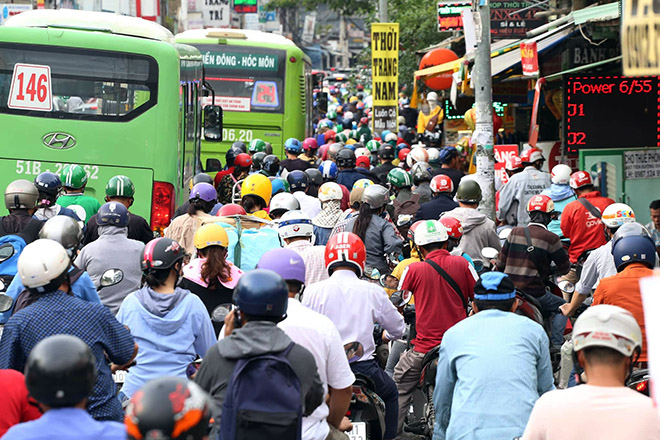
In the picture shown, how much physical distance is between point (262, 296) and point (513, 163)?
12077 millimetres

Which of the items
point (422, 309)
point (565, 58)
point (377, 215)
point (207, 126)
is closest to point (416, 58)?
point (207, 126)

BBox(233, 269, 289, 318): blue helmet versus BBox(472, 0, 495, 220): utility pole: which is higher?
BBox(472, 0, 495, 220): utility pole

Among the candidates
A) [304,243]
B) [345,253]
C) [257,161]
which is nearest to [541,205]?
[304,243]

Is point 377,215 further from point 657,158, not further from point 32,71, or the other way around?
point 657,158

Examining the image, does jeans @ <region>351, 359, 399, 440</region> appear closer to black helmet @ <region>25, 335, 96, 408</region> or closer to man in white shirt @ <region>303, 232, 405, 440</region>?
man in white shirt @ <region>303, 232, 405, 440</region>

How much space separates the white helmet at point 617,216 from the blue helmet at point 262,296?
613 centimetres

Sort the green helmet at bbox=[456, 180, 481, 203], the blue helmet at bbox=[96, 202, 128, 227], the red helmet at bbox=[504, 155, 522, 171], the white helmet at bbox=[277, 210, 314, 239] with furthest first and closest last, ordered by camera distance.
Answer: the red helmet at bbox=[504, 155, 522, 171] → the green helmet at bbox=[456, 180, 481, 203] → the white helmet at bbox=[277, 210, 314, 239] → the blue helmet at bbox=[96, 202, 128, 227]

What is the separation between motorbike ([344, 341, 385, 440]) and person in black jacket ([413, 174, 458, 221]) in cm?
473

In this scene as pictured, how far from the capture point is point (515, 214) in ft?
48.0

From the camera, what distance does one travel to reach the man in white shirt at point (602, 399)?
13.5 ft

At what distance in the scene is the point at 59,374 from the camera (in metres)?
3.58

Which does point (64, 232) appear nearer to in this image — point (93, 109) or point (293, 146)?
point (93, 109)

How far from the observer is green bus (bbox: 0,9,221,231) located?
13.0m

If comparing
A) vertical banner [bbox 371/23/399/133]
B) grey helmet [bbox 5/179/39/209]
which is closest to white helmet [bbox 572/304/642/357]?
grey helmet [bbox 5/179/39/209]
